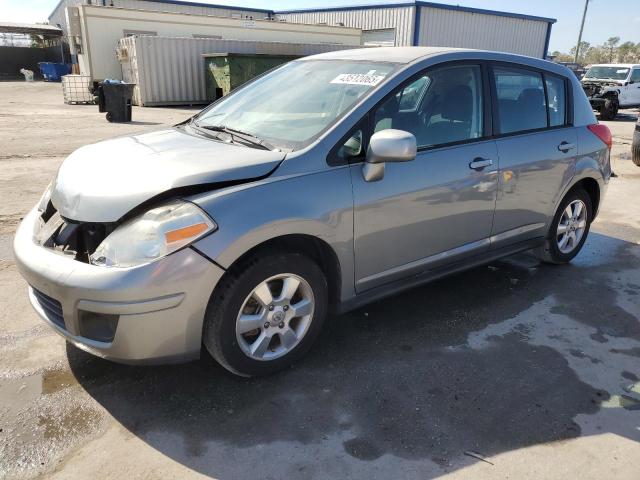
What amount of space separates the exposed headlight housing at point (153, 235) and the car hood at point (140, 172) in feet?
0.31

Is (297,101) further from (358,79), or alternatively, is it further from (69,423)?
(69,423)

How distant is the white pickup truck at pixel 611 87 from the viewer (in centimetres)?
1855

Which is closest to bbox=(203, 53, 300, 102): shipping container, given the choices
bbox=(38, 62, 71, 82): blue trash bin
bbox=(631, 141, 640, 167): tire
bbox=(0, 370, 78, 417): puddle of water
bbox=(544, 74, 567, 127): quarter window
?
bbox=(631, 141, 640, 167): tire

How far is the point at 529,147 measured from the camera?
154 inches

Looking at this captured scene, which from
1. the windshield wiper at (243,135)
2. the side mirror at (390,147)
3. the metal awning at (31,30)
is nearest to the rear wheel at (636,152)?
the side mirror at (390,147)

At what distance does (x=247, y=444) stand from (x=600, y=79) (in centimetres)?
2200

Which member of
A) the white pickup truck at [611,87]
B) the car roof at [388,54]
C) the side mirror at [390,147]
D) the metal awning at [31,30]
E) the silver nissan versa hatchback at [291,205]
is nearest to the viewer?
the silver nissan versa hatchback at [291,205]

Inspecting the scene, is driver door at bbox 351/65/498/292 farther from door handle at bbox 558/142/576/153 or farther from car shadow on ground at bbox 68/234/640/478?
door handle at bbox 558/142/576/153

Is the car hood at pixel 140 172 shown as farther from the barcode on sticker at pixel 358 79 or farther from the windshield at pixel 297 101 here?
the barcode on sticker at pixel 358 79

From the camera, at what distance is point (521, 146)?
386 centimetres

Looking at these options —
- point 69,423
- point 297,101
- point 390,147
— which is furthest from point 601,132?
point 69,423

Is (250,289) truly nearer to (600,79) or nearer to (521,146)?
(521,146)

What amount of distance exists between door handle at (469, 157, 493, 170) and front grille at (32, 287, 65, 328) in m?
2.59

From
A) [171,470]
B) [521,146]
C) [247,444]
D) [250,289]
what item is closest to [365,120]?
[250,289]
